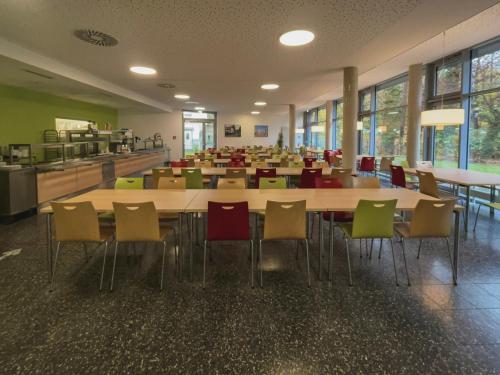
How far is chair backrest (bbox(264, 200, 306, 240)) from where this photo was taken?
2.65 m

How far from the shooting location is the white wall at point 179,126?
14.8m

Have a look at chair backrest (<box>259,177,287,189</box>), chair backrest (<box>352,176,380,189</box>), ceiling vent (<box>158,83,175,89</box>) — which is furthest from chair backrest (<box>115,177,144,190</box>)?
ceiling vent (<box>158,83,175,89</box>)

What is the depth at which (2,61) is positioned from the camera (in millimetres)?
5086

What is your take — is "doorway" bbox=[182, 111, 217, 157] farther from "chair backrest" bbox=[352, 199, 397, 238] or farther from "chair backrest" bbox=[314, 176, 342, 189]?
"chair backrest" bbox=[352, 199, 397, 238]

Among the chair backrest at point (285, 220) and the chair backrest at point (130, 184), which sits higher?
the chair backrest at point (130, 184)

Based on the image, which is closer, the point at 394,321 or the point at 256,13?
the point at 394,321

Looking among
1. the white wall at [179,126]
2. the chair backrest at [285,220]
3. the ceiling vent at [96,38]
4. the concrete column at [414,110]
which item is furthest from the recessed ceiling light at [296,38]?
the white wall at [179,126]

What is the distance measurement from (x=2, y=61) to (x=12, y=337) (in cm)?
491

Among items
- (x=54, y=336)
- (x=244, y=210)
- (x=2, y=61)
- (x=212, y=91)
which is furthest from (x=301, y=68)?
(x=54, y=336)

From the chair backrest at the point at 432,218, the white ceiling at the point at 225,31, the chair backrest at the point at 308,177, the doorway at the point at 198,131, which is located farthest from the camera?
the doorway at the point at 198,131

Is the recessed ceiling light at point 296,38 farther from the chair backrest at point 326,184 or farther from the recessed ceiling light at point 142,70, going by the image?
the recessed ceiling light at point 142,70

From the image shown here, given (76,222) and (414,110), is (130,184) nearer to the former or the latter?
(76,222)

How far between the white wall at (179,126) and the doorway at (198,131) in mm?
317

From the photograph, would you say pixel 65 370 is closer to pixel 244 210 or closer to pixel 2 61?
pixel 244 210
